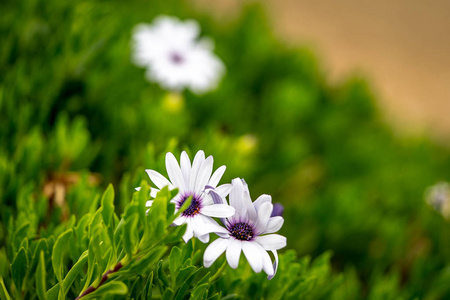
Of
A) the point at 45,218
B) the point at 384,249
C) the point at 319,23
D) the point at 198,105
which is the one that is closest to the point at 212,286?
the point at 45,218

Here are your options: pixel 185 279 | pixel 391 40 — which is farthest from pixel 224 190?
pixel 391 40

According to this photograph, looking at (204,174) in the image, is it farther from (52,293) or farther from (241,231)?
(52,293)

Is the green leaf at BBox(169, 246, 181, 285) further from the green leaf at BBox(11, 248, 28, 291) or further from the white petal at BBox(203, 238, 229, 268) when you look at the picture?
the green leaf at BBox(11, 248, 28, 291)

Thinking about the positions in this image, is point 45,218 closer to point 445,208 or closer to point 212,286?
point 212,286

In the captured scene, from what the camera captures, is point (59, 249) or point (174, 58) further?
point (174, 58)

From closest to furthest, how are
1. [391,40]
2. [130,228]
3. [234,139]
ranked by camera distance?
[130,228]
[234,139]
[391,40]

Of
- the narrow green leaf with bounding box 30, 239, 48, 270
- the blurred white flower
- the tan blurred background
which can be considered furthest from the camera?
the tan blurred background

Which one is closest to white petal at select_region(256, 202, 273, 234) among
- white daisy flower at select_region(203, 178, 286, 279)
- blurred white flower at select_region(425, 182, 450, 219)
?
white daisy flower at select_region(203, 178, 286, 279)
